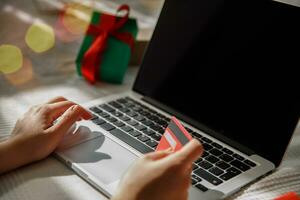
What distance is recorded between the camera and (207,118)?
Result: 801mm

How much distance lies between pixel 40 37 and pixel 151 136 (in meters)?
0.53

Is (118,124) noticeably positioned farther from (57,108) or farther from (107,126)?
(57,108)

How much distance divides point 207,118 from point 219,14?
0.21 meters

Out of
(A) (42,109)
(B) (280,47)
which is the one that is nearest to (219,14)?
(B) (280,47)

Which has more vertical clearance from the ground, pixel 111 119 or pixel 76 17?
pixel 76 17

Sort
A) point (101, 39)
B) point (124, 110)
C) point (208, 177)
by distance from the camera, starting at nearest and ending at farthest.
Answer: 1. point (208, 177)
2. point (124, 110)
3. point (101, 39)

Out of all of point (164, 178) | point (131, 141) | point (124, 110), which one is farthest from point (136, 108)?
point (164, 178)

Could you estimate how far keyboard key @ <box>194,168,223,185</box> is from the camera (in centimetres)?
63

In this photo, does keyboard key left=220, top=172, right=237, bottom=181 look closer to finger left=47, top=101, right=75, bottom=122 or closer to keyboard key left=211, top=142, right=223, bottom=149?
keyboard key left=211, top=142, right=223, bottom=149

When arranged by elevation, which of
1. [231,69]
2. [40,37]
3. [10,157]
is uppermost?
[231,69]

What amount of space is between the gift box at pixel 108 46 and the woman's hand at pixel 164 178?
0.52 m

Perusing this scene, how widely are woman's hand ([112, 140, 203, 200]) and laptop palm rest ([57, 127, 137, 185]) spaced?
0.10 m

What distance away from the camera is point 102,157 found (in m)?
0.68

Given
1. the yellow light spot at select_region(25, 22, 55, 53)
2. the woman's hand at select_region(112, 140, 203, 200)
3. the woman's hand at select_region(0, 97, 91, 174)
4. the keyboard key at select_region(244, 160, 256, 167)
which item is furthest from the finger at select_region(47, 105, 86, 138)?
the yellow light spot at select_region(25, 22, 55, 53)
